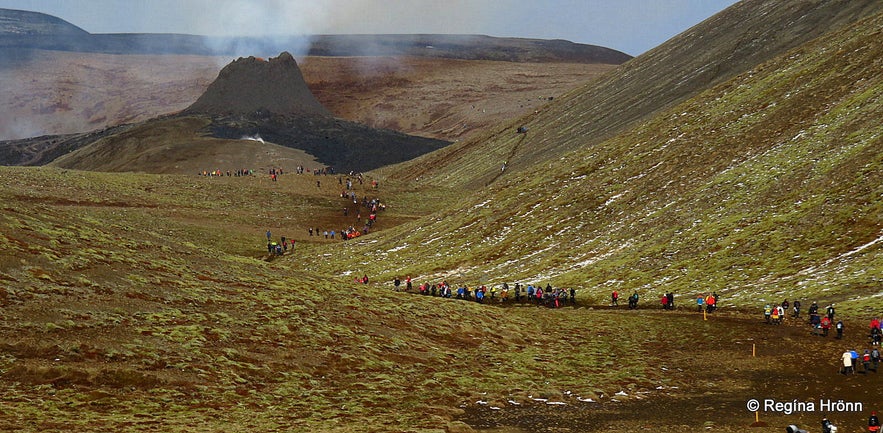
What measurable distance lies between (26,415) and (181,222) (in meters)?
89.2

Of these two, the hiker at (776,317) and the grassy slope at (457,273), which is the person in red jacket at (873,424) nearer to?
the grassy slope at (457,273)

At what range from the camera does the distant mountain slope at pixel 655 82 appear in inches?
5153

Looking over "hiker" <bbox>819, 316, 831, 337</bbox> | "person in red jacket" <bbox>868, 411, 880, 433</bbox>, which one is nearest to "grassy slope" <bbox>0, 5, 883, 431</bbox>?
"hiker" <bbox>819, 316, 831, 337</bbox>

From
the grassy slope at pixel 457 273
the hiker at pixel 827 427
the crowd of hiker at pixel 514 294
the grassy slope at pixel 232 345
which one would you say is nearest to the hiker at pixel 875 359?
the grassy slope at pixel 457 273

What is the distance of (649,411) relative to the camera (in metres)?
32.9

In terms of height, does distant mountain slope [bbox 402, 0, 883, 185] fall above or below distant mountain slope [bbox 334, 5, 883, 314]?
above

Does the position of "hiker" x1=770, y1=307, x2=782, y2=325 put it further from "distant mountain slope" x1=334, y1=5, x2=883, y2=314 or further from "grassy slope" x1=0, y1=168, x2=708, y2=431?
"grassy slope" x1=0, y1=168, x2=708, y2=431

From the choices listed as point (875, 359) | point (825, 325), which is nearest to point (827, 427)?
point (875, 359)

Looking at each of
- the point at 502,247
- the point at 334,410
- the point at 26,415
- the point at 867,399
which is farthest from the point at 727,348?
the point at 502,247

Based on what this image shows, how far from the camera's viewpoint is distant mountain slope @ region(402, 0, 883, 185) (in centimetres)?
13088

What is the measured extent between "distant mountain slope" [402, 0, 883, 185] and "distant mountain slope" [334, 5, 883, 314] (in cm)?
932

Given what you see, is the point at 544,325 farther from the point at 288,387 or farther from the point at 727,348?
the point at 288,387

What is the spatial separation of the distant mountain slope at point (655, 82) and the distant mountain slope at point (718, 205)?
9.32m

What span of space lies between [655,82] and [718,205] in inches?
2901
